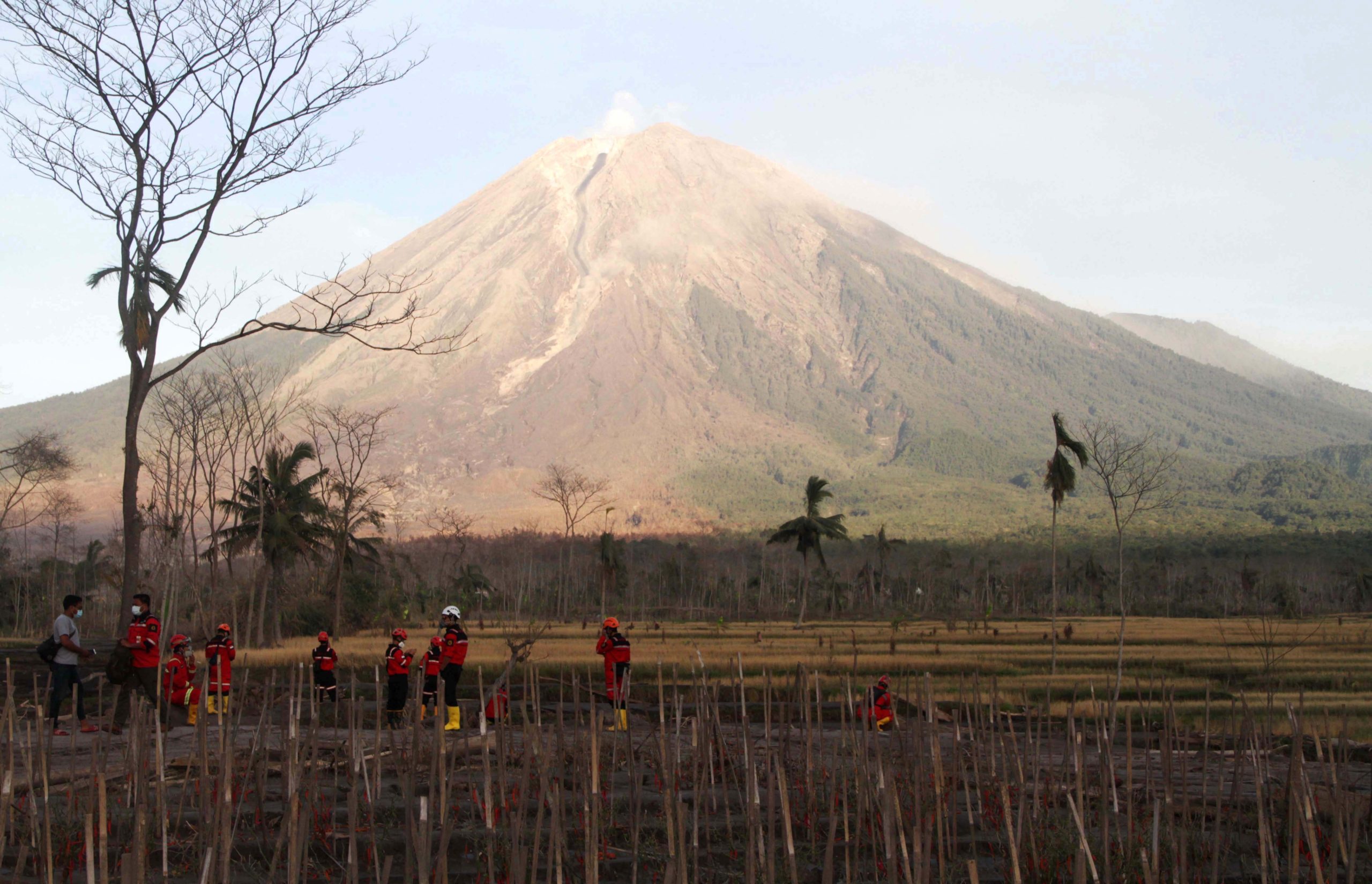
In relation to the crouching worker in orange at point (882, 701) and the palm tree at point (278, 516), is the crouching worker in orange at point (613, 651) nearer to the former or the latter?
Answer: the crouching worker in orange at point (882, 701)

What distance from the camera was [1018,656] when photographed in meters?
32.6

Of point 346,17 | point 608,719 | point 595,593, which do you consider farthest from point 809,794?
point 595,593

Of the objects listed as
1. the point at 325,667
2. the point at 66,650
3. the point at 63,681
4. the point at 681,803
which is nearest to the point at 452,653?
the point at 325,667

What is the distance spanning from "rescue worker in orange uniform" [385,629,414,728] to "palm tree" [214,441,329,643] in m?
25.1

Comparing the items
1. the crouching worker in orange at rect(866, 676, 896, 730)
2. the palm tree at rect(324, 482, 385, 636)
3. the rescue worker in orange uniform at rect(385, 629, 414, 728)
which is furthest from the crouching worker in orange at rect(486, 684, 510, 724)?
the palm tree at rect(324, 482, 385, 636)

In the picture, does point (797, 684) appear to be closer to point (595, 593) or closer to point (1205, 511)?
point (595, 593)

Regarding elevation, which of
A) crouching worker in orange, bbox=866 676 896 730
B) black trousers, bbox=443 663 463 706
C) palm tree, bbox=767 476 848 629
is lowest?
crouching worker in orange, bbox=866 676 896 730

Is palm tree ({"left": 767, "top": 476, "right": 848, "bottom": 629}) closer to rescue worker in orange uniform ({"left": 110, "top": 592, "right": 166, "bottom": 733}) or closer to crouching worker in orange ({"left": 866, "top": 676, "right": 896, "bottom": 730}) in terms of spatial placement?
crouching worker in orange ({"left": 866, "top": 676, "right": 896, "bottom": 730})

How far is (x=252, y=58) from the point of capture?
582 inches

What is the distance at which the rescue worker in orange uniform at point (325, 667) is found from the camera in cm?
1686

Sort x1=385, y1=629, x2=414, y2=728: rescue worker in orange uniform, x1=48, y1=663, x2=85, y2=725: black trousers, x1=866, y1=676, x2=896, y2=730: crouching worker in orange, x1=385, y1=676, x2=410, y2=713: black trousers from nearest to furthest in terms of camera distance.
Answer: x1=48, y1=663, x2=85, y2=725: black trousers
x1=866, y1=676, x2=896, y2=730: crouching worker in orange
x1=385, y1=629, x2=414, y2=728: rescue worker in orange uniform
x1=385, y1=676, x2=410, y2=713: black trousers

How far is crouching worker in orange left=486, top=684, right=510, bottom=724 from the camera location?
360 inches

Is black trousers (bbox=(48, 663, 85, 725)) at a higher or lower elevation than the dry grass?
higher

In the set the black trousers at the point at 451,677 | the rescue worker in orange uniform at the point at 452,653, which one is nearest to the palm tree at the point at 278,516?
the rescue worker in orange uniform at the point at 452,653
